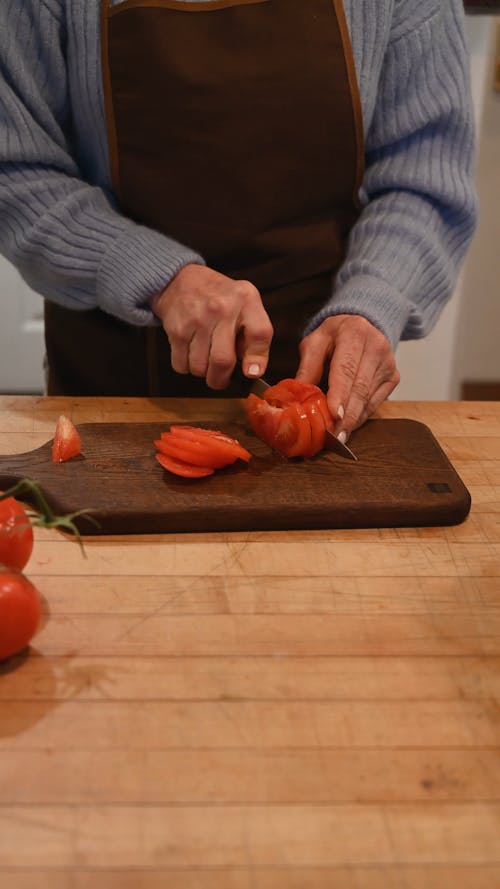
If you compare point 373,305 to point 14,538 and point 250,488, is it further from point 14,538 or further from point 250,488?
point 14,538

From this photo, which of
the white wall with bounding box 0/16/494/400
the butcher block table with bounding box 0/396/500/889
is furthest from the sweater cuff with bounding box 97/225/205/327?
the white wall with bounding box 0/16/494/400

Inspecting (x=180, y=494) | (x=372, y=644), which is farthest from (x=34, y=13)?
(x=372, y=644)

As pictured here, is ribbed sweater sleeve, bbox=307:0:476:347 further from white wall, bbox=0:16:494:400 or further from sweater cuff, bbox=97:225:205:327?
white wall, bbox=0:16:494:400

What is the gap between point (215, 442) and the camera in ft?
4.21

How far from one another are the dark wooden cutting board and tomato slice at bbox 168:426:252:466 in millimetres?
31

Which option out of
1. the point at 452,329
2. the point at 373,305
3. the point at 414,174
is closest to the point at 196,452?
the point at 373,305

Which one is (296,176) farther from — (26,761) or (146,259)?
(26,761)

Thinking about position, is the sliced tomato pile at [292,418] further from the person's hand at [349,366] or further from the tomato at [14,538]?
the tomato at [14,538]

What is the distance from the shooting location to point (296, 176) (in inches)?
63.0

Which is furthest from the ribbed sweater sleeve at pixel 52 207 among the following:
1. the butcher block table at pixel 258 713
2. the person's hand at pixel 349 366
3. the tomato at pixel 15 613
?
the tomato at pixel 15 613

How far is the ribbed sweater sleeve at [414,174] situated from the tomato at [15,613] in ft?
2.50

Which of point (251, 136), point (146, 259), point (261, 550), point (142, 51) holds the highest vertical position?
point (142, 51)

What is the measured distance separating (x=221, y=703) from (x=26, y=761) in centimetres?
19

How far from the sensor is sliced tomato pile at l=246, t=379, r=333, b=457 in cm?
134
